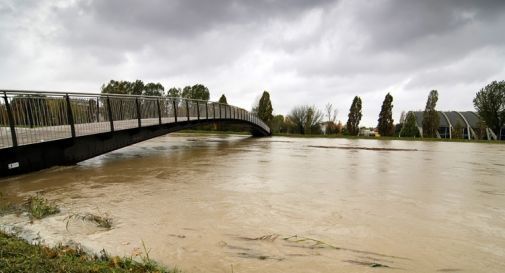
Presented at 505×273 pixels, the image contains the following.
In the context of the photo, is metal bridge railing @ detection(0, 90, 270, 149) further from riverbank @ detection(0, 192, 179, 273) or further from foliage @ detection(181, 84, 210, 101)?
foliage @ detection(181, 84, 210, 101)

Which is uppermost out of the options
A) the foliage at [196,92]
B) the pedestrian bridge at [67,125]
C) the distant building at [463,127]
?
the foliage at [196,92]

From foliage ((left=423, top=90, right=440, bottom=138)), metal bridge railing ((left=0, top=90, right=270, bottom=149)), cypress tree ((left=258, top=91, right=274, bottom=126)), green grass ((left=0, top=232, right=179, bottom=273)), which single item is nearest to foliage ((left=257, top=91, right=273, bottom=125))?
cypress tree ((left=258, top=91, right=274, bottom=126))

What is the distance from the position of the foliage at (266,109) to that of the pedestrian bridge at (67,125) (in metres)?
44.2

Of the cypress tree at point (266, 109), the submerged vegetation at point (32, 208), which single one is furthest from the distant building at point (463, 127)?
the submerged vegetation at point (32, 208)

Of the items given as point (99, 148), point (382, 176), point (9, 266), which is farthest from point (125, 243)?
point (99, 148)

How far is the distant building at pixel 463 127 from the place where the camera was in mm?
54281

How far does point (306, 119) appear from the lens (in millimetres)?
64875

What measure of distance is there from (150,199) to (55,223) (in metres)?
1.89

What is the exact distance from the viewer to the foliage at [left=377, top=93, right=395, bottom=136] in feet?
176

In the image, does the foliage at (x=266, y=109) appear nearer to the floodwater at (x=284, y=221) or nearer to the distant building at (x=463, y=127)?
the distant building at (x=463, y=127)

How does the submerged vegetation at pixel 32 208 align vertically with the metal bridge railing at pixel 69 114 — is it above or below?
below

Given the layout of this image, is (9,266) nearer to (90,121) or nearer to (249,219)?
(249,219)

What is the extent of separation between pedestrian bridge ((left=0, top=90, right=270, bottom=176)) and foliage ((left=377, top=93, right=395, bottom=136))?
45.4 m

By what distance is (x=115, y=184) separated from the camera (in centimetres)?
812
